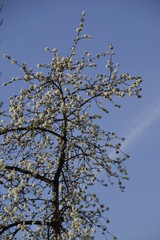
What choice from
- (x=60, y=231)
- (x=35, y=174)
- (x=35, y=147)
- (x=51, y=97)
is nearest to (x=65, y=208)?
(x=60, y=231)

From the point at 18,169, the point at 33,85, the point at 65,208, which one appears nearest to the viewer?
the point at 65,208

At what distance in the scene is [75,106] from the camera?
363 inches

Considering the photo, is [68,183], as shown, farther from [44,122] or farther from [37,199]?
[44,122]

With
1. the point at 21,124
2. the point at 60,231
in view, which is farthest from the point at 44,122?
the point at 60,231

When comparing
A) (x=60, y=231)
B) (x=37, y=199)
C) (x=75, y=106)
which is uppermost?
(x=75, y=106)

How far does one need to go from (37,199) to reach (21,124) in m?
1.91

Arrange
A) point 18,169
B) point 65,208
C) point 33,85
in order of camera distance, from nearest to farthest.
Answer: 1. point 65,208
2. point 18,169
3. point 33,85

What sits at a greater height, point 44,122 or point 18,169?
point 44,122

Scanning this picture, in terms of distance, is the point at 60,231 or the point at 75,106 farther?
the point at 75,106

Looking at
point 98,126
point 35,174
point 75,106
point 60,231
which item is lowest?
point 60,231

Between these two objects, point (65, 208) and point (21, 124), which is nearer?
point (65, 208)

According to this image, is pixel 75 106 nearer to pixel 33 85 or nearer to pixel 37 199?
pixel 33 85

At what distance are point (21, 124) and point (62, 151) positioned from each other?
121cm

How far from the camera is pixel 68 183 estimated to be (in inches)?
355
